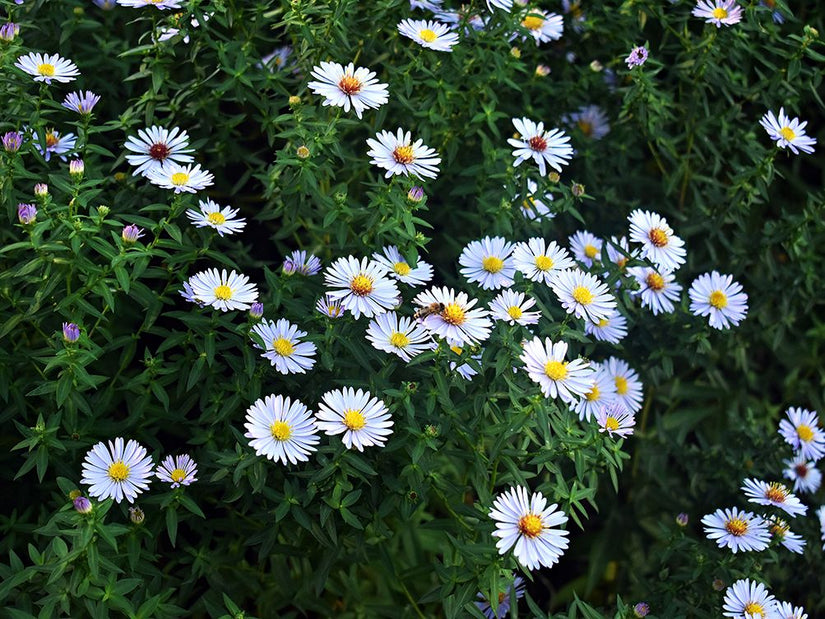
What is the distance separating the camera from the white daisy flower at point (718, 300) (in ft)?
9.56

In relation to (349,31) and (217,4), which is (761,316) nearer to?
(349,31)

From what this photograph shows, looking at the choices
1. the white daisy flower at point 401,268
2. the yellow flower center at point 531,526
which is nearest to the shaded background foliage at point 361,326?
the white daisy flower at point 401,268

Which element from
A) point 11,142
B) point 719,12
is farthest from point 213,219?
point 719,12

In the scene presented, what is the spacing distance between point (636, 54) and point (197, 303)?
1397 millimetres

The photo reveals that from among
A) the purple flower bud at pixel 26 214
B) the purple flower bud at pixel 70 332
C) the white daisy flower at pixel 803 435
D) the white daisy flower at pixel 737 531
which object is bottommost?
the white daisy flower at pixel 737 531

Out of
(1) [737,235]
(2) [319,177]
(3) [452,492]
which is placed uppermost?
(1) [737,235]

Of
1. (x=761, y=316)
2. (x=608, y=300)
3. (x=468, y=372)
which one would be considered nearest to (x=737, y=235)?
(x=761, y=316)

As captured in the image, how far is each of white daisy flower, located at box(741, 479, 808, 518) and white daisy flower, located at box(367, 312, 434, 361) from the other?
101cm

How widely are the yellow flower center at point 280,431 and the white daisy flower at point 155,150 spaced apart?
75 centimetres

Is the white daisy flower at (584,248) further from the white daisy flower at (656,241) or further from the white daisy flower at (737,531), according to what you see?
the white daisy flower at (737,531)

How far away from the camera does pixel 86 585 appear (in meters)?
2.15

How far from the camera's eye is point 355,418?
2193mm

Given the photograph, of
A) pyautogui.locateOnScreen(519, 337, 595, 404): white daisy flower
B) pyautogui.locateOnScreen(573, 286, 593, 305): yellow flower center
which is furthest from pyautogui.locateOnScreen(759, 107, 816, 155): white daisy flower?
pyautogui.locateOnScreen(519, 337, 595, 404): white daisy flower

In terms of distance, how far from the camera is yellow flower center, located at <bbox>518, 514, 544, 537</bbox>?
218 centimetres
